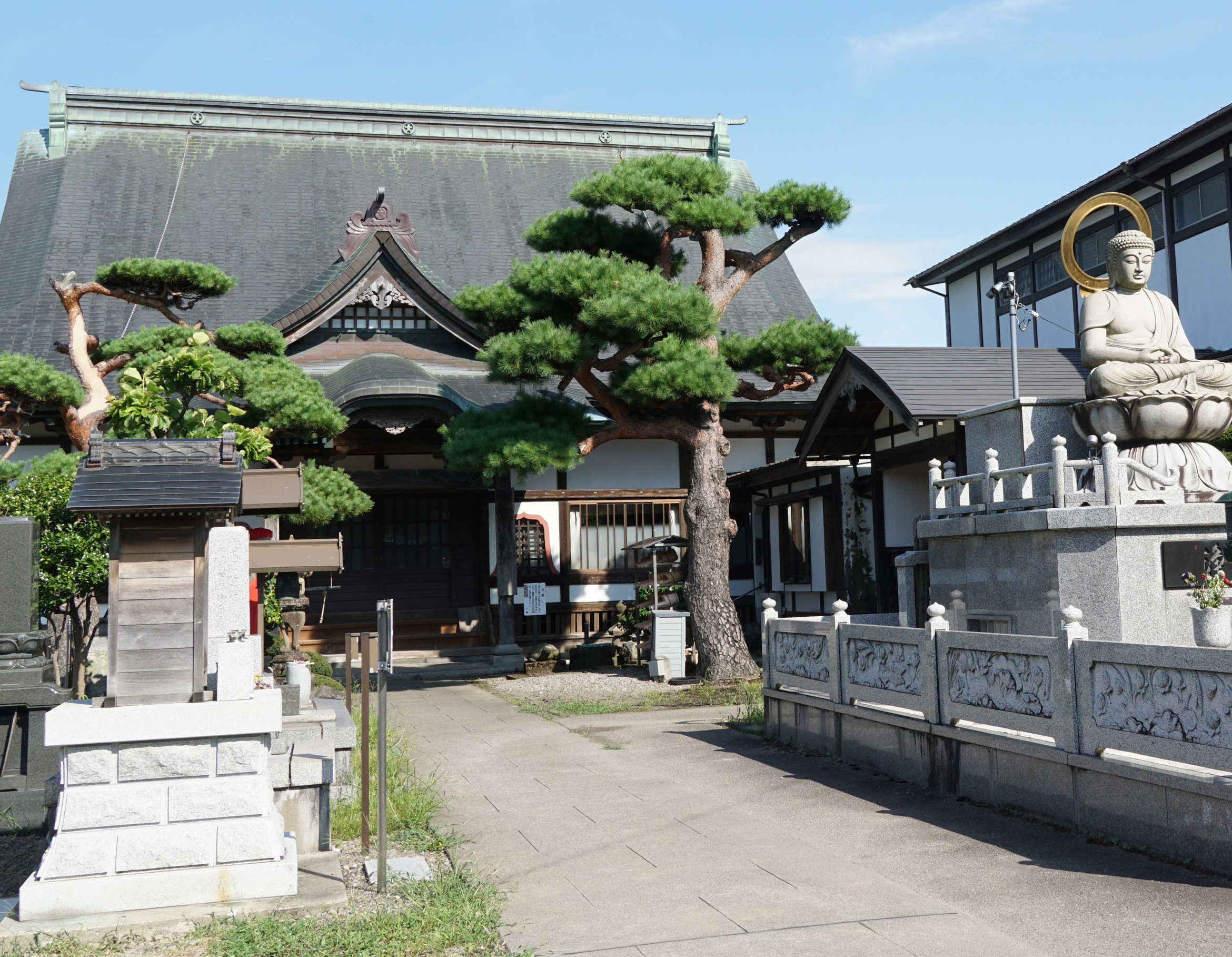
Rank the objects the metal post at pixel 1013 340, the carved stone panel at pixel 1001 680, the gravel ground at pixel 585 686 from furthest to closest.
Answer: the gravel ground at pixel 585 686, the metal post at pixel 1013 340, the carved stone panel at pixel 1001 680

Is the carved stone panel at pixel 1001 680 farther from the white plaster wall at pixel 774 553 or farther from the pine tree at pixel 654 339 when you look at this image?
the white plaster wall at pixel 774 553

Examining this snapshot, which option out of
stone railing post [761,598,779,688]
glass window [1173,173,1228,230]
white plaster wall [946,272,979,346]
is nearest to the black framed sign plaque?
stone railing post [761,598,779,688]

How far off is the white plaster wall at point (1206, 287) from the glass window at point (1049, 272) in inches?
146

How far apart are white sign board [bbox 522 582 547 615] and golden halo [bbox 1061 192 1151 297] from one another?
1074 centimetres

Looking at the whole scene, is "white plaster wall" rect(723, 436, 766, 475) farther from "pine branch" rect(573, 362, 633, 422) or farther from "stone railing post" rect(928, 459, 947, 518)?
"stone railing post" rect(928, 459, 947, 518)

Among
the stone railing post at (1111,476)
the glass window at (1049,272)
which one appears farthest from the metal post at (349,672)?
the glass window at (1049,272)

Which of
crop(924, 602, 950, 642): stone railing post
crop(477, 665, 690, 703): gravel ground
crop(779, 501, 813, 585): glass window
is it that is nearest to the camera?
crop(924, 602, 950, 642): stone railing post

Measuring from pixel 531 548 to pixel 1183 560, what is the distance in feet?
41.4

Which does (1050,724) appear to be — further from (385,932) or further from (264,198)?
(264,198)

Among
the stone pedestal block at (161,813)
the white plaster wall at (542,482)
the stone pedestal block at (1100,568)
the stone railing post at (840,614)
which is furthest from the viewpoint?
the white plaster wall at (542,482)

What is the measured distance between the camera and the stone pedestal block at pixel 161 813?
5617mm

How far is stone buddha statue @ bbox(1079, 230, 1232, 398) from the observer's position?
10766 millimetres

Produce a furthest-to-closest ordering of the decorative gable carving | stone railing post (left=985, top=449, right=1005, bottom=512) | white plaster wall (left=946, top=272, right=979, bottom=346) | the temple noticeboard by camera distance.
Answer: white plaster wall (left=946, top=272, right=979, bottom=346)
the decorative gable carving
stone railing post (left=985, top=449, right=1005, bottom=512)
the temple noticeboard

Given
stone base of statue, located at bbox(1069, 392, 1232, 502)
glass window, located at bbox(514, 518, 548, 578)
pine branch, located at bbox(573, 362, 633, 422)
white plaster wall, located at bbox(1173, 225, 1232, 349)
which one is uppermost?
white plaster wall, located at bbox(1173, 225, 1232, 349)
